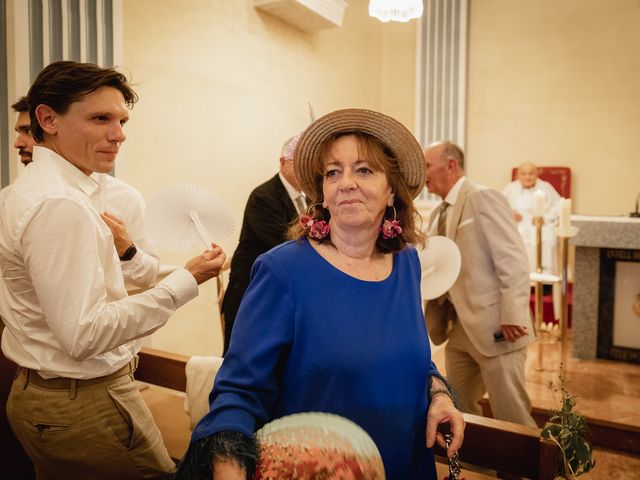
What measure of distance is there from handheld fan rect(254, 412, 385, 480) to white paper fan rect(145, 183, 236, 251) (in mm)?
959

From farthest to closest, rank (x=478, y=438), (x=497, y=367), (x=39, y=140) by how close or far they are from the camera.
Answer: (x=497, y=367), (x=478, y=438), (x=39, y=140)

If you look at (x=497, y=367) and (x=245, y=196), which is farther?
(x=245, y=196)

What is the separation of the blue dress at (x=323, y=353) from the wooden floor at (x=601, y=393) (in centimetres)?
198

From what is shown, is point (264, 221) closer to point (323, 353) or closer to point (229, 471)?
point (323, 353)

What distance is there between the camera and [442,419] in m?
1.32

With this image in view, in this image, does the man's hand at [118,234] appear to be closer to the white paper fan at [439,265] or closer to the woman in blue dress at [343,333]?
the woman in blue dress at [343,333]

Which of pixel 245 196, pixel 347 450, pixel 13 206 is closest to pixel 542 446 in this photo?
pixel 347 450

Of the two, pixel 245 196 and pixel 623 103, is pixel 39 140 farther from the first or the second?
pixel 623 103

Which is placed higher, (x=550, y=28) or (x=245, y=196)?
(x=550, y=28)

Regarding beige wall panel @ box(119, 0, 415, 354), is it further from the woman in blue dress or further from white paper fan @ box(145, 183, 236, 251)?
the woman in blue dress

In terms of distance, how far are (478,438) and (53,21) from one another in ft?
10.3

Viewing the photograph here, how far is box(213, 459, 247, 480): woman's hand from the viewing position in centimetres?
96

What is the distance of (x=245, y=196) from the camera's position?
524cm

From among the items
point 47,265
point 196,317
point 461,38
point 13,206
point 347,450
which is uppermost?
point 461,38
